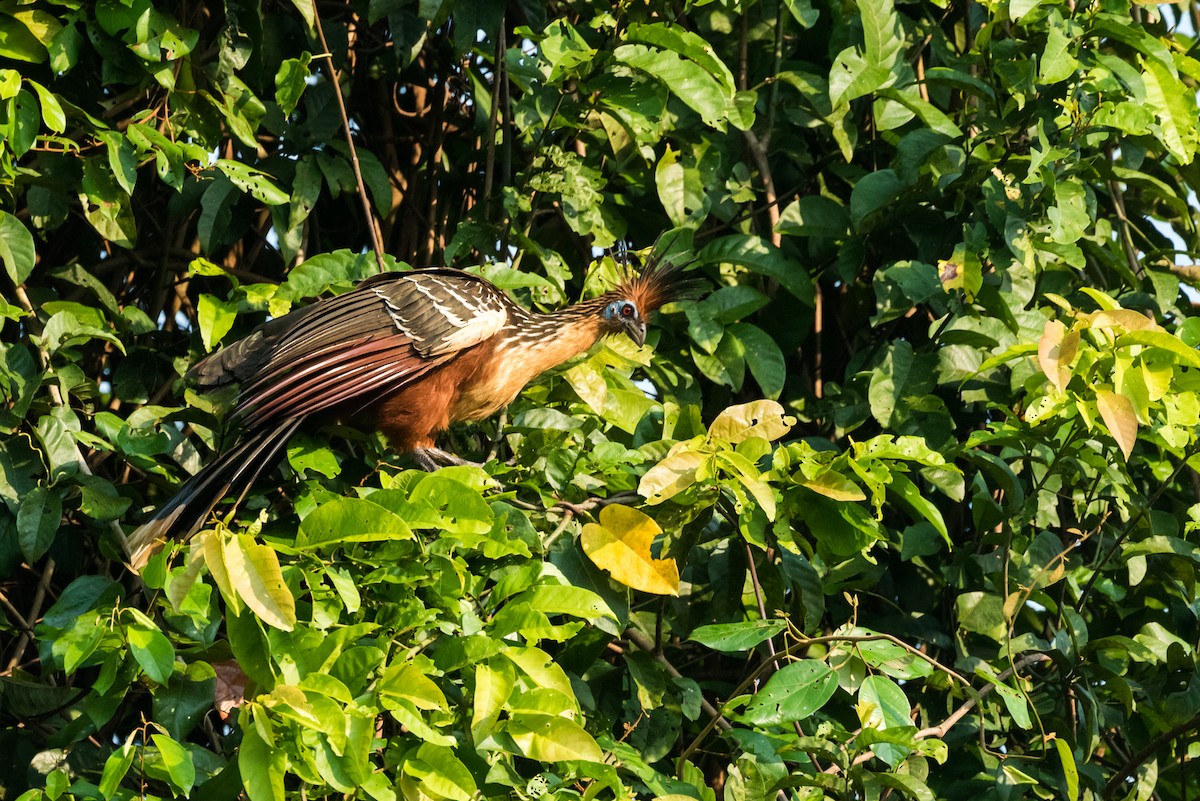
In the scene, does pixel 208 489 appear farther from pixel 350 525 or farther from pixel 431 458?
pixel 350 525

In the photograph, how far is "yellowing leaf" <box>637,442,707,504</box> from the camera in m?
2.79

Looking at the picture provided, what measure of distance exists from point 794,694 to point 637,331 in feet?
5.13

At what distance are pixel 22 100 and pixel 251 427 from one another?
928 millimetres

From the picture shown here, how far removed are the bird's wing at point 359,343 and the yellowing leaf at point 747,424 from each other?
1.06 metres

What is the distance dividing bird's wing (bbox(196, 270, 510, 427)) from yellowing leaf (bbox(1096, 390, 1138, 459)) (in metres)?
1.67

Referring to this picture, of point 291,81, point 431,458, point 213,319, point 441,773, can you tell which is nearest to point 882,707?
point 441,773

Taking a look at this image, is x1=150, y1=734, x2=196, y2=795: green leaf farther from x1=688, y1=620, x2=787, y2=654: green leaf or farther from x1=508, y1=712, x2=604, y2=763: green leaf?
x1=688, y1=620, x2=787, y2=654: green leaf

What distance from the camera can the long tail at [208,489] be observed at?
3.23m

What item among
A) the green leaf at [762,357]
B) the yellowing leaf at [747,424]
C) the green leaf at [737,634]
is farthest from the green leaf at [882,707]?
the green leaf at [762,357]

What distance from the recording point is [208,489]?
10.9ft

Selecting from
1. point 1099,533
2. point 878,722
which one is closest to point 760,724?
point 878,722

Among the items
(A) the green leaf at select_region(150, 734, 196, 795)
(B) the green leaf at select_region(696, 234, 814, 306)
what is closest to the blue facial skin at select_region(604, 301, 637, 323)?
(B) the green leaf at select_region(696, 234, 814, 306)

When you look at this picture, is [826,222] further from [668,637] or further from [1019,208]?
[668,637]

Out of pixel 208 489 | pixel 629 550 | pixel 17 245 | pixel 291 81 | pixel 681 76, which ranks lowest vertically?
pixel 629 550
